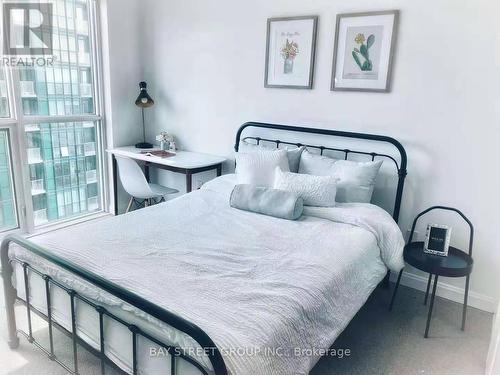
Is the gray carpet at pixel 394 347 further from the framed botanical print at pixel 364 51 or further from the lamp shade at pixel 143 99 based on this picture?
the lamp shade at pixel 143 99

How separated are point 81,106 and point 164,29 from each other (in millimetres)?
1104

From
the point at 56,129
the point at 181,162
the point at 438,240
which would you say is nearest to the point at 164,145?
the point at 181,162

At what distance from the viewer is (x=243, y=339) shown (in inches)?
49.3

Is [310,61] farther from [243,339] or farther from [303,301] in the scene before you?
[243,339]

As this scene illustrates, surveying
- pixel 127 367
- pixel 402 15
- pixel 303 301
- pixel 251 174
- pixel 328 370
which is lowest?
pixel 328 370

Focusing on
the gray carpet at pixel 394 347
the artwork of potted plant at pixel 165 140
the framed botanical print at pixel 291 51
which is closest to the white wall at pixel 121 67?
the artwork of potted plant at pixel 165 140

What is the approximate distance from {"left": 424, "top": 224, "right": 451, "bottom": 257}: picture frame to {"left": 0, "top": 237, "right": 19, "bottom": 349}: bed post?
7.69 ft

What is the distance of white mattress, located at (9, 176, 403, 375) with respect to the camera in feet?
4.38

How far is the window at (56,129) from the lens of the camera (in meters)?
3.22

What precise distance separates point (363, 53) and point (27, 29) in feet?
8.98

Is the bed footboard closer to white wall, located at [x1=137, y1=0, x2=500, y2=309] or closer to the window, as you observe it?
the window

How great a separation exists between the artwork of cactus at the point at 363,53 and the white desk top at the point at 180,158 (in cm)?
143

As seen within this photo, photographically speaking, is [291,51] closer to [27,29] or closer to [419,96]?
[419,96]

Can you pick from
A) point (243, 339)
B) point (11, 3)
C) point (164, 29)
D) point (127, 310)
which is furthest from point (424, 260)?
point (11, 3)
